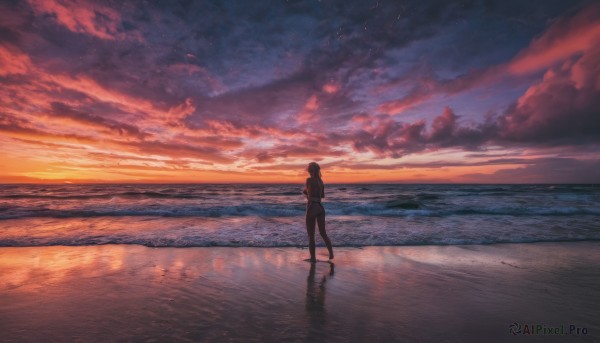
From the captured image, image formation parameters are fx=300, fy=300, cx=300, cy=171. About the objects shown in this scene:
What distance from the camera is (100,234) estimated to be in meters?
10.5

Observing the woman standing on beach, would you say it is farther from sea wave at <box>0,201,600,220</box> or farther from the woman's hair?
sea wave at <box>0,201,600,220</box>

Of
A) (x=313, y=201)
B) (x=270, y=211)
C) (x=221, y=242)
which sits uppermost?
(x=313, y=201)

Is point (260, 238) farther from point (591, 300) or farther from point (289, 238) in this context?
point (591, 300)

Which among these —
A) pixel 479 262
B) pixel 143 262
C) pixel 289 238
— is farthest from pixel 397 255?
pixel 143 262

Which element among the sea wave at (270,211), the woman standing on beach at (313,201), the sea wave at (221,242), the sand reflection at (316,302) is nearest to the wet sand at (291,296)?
the sand reflection at (316,302)

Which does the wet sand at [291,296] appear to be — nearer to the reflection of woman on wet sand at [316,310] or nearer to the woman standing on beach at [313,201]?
the reflection of woman on wet sand at [316,310]

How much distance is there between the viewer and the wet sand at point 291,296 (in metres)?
3.52

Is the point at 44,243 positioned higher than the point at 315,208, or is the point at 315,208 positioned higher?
the point at 315,208

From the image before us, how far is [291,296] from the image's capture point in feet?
15.5

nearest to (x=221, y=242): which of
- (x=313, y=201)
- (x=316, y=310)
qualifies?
(x=313, y=201)

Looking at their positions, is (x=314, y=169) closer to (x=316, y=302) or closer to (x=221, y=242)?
(x=316, y=302)

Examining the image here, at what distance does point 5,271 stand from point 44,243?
3.42 meters

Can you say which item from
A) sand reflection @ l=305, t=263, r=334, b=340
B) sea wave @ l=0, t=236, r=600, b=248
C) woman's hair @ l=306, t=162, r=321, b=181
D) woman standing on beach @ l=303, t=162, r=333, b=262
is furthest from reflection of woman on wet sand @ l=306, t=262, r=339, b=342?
sea wave @ l=0, t=236, r=600, b=248

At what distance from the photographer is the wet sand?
352 centimetres
